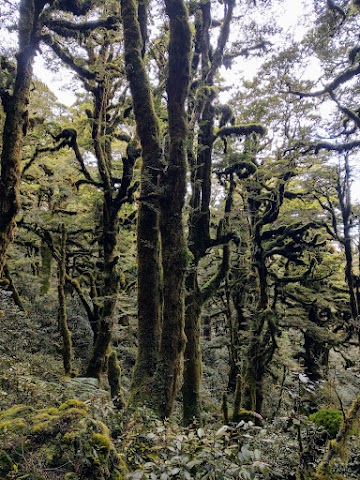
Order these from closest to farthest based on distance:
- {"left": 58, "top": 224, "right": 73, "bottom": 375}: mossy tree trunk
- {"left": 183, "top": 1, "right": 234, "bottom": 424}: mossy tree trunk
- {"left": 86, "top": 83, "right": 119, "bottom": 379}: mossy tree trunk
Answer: {"left": 183, "top": 1, "right": 234, "bottom": 424}: mossy tree trunk → {"left": 86, "top": 83, "right": 119, "bottom": 379}: mossy tree trunk → {"left": 58, "top": 224, "right": 73, "bottom": 375}: mossy tree trunk

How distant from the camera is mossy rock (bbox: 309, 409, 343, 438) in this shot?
10653 mm

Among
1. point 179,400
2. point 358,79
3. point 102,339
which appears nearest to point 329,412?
point 179,400

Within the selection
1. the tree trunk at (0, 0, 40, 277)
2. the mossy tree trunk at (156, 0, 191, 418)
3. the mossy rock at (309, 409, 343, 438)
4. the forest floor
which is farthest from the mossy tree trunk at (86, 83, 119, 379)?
the mossy rock at (309, 409, 343, 438)

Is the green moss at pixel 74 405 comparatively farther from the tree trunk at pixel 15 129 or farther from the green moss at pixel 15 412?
the tree trunk at pixel 15 129

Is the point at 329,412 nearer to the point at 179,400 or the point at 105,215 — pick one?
the point at 179,400

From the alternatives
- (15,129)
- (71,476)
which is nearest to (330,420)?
(71,476)

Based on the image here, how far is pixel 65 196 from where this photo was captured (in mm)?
13188

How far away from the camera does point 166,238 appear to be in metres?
6.61

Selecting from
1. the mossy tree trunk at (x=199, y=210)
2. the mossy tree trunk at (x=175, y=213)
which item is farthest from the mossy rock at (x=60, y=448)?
the mossy tree trunk at (x=199, y=210)

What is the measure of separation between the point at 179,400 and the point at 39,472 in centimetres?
1165

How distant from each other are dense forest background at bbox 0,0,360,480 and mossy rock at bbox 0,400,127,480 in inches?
0.6

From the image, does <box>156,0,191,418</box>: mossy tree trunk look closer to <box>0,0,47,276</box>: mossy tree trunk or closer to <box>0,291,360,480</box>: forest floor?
<box>0,291,360,480</box>: forest floor

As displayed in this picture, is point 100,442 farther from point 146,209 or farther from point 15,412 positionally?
point 146,209

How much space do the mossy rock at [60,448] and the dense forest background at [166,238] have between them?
0.05 ft
